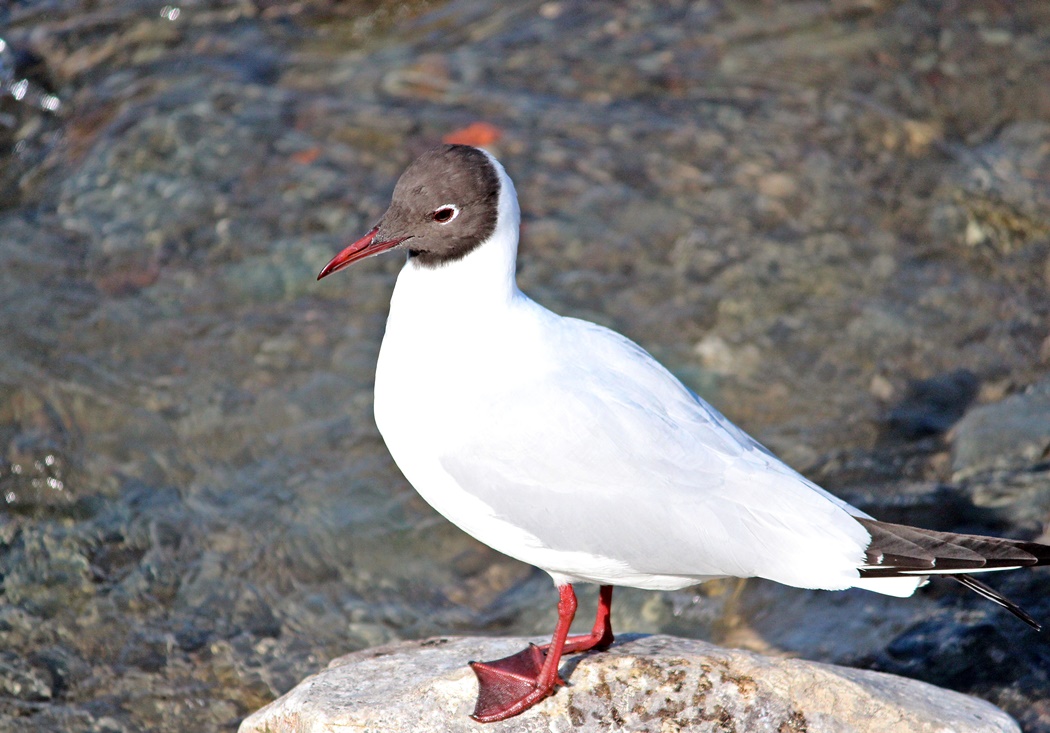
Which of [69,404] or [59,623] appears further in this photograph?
[69,404]

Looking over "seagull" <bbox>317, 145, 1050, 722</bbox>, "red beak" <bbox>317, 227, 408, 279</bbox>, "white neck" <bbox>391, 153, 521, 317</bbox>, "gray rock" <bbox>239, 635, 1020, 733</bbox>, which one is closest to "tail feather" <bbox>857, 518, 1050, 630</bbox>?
"seagull" <bbox>317, 145, 1050, 722</bbox>

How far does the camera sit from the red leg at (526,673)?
4.03 metres

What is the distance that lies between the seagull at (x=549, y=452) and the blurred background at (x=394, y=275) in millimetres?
1574

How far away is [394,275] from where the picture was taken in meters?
7.53

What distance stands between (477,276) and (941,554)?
1.83m

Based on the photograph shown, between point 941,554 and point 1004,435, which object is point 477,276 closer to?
point 941,554

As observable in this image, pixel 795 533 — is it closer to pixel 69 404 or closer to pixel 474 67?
pixel 69 404

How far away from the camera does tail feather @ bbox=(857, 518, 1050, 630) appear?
3557 mm

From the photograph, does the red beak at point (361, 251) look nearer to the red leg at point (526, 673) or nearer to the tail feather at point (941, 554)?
the red leg at point (526, 673)

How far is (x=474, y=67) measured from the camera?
892 centimetres

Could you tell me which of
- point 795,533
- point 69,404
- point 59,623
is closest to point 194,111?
point 69,404

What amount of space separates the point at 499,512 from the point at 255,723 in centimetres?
129

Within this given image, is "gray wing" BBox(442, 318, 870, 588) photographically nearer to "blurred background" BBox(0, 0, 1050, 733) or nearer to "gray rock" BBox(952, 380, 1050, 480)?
"blurred background" BBox(0, 0, 1050, 733)

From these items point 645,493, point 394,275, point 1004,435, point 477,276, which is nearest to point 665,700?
point 645,493
